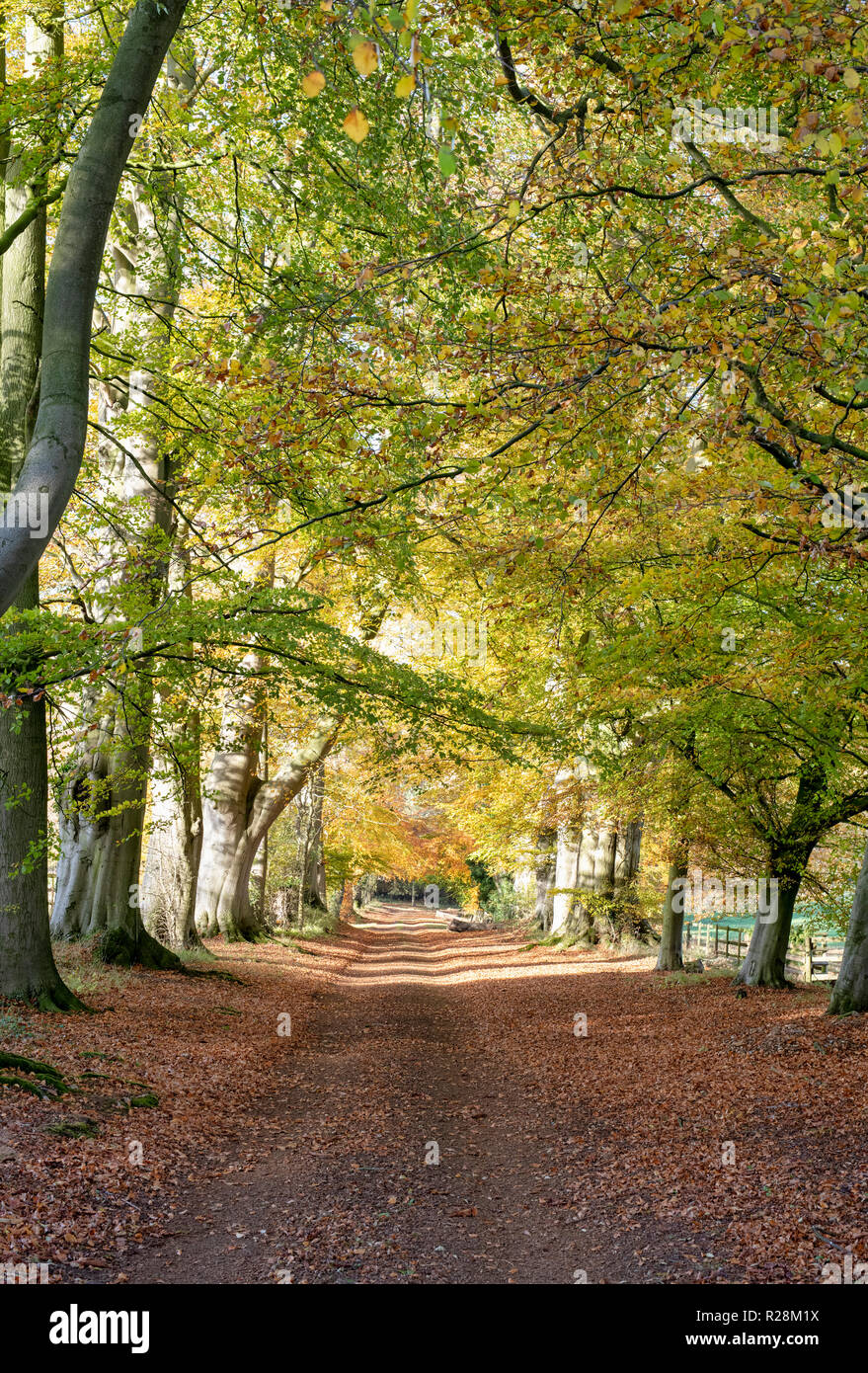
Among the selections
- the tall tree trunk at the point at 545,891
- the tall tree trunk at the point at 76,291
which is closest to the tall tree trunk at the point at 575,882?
the tall tree trunk at the point at 545,891

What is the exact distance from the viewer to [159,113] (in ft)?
34.7

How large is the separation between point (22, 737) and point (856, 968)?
10.3m

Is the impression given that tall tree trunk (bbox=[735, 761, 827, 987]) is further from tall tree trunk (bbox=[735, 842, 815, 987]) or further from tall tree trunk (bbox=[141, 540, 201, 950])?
tall tree trunk (bbox=[141, 540, 201, 950])

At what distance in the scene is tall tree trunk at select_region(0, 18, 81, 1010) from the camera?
33.0 ft

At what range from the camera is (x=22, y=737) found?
33.3ft

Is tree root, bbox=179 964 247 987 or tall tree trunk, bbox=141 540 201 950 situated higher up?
tall tree trunk, bbox=141 540 201 950

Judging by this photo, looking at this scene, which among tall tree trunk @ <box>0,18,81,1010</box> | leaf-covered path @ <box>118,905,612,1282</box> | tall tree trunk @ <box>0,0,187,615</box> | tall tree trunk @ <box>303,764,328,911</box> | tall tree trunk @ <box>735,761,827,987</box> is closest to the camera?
tall tree trunk @ <box>0,0,187,615</box>

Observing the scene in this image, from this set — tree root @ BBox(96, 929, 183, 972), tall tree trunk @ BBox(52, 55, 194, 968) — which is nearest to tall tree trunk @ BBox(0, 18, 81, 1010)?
tall tree trunk @ BBox(52, 55, 194, 968)

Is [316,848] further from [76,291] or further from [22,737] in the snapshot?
[76,291]

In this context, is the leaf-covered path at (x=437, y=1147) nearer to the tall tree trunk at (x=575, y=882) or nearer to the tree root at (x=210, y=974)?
the tree root at (x=210, y=974)

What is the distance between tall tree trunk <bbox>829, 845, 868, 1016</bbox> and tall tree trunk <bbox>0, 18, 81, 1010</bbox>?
940 centimetres

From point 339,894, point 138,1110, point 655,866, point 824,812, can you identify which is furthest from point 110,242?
point 339,894

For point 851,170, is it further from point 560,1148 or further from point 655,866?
point 655,866
